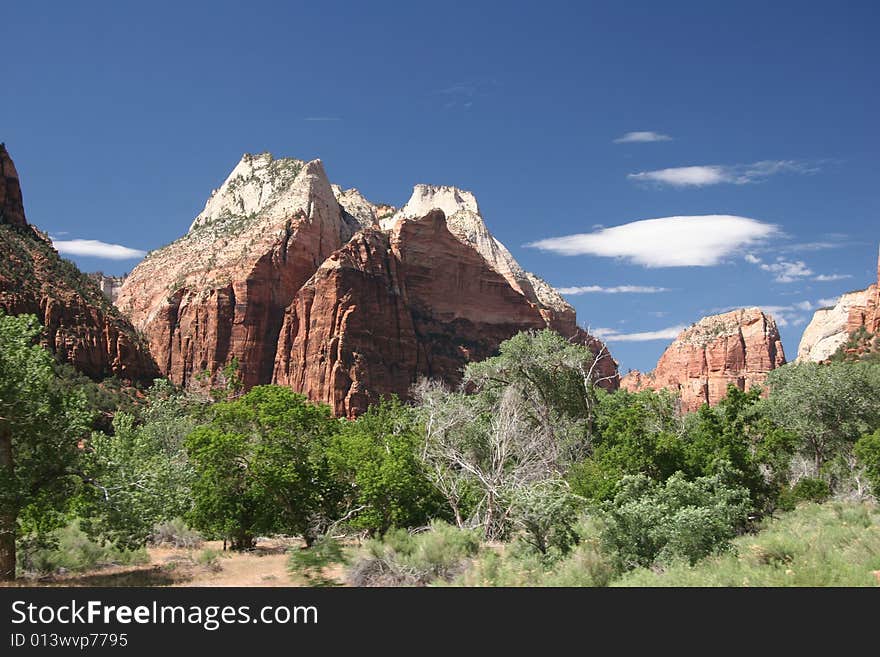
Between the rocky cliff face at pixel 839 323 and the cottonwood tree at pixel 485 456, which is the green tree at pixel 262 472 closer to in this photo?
the cottonwood tree at pixel 485 456

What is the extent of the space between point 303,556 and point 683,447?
527 inches

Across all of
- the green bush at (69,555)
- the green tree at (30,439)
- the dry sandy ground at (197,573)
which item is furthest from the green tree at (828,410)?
the green tree at (30,439)

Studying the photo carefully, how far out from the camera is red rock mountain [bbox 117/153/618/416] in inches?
3526

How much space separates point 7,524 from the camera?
48.7 ft

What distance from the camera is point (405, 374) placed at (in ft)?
319

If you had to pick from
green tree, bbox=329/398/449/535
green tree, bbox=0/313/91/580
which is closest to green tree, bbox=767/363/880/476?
green tree, bbox=329/398/449/535

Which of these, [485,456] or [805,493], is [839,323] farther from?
[485,456]

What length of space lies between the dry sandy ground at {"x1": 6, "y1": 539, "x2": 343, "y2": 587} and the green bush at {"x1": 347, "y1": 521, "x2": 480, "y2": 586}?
0.80m

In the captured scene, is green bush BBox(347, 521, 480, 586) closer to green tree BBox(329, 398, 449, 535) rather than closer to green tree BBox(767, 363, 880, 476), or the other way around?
green tree BBox(329, 398, 449, 535)

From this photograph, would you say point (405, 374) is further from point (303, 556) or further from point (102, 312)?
point (303, 556)

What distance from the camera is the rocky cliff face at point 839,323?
9444 centimetres

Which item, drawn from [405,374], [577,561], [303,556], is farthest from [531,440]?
[405,374]

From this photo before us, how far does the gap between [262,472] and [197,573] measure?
4.40 m

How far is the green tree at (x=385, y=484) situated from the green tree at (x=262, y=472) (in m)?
0.75
